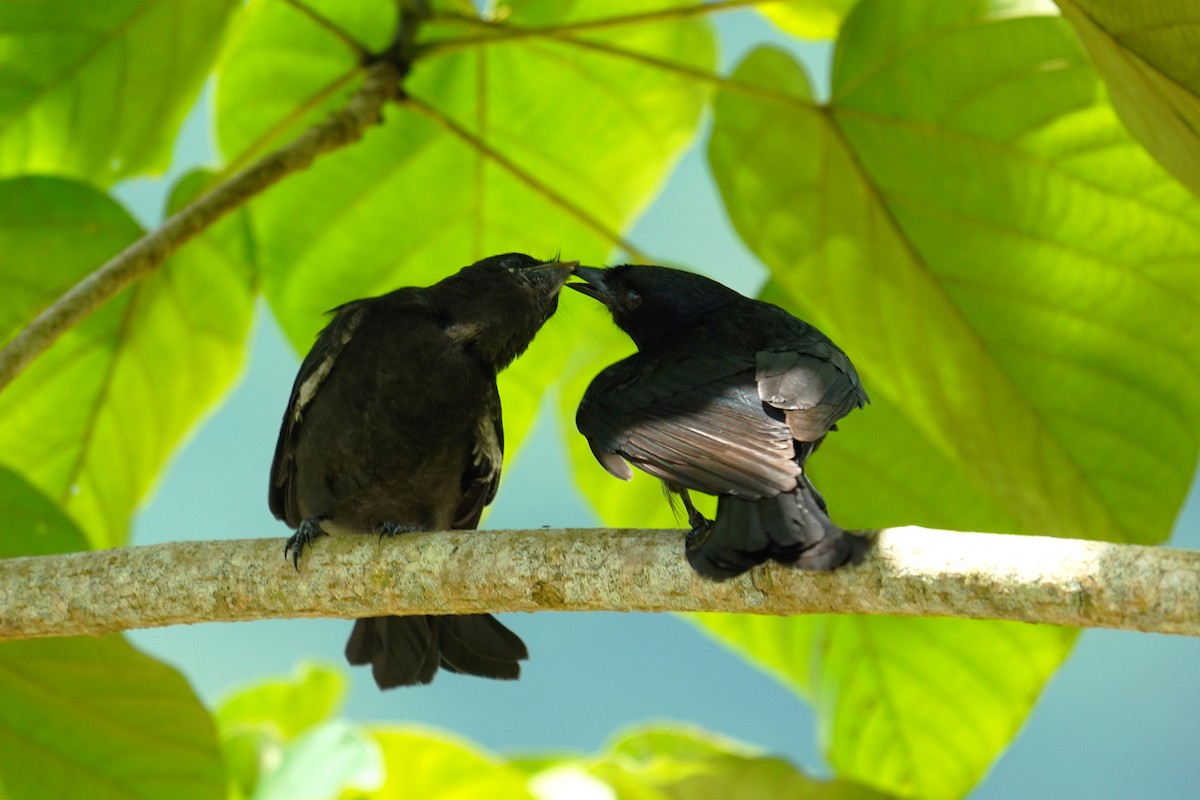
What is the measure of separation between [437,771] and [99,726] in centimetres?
97

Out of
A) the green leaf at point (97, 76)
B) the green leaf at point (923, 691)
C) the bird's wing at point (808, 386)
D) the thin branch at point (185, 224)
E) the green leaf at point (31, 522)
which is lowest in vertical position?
the green leaf at point (923, 691)

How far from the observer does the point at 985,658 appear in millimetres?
3275

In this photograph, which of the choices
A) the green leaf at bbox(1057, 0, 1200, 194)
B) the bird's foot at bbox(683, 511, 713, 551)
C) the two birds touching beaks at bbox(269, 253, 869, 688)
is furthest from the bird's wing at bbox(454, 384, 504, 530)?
the green leaf at bbox(1057, 0, 1200, 194)

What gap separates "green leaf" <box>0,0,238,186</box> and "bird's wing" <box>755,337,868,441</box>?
2.08m

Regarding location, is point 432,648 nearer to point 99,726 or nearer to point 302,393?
point 302,393

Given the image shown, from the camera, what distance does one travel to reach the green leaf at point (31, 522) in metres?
2.75

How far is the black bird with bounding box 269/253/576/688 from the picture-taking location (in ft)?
8.85

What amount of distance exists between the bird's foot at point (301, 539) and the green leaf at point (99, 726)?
54 centimetres

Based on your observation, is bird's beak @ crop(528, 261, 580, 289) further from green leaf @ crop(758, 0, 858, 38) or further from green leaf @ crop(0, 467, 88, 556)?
green leaf @ crop(758, 0, 858, 38)

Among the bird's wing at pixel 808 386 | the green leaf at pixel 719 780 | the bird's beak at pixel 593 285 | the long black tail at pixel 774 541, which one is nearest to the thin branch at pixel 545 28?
the bird's beak at pixel 593 285

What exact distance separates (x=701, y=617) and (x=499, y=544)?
5.22 ft

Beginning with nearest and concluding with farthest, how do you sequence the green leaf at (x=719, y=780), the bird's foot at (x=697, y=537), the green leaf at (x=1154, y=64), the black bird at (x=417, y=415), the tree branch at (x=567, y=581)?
1. the tree branch at (x=567, y=581)
2. the bird's foot at (x=697, y=537)
3. the green leaf at (x=1154, y=64)
4. the black bird at (x=417, y=415)
5. the green leaf at (x=719, y=780)

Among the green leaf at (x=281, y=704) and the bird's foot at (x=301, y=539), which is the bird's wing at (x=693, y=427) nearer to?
the bird's foot at (x=301, y=539)

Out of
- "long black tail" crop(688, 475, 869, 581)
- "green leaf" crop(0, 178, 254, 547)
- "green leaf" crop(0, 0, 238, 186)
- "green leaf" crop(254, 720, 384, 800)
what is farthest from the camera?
"green leaf" crop(0, 0, 238, 186)
